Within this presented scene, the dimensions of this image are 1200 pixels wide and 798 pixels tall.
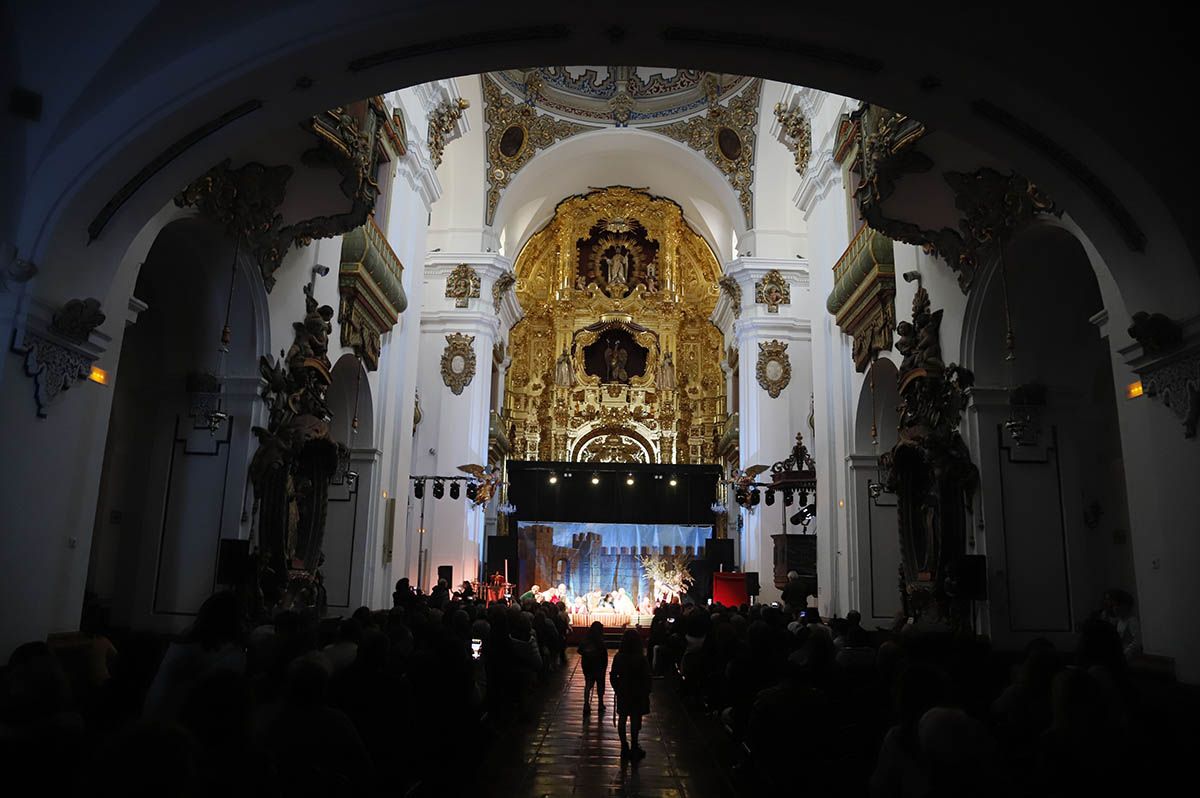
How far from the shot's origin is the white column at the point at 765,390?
19812 mm

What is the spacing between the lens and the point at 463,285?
845 inches

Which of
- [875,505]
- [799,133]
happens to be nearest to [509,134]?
[799,133]

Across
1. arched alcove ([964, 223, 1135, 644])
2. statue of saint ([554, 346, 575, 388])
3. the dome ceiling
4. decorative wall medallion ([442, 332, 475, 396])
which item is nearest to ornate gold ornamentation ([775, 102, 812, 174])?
arched alcove ([964, 223, 1135, 644])

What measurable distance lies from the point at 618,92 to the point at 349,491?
44.6 ft

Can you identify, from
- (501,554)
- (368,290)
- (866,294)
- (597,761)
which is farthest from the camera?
(501,554)

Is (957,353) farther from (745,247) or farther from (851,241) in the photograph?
(745,247)

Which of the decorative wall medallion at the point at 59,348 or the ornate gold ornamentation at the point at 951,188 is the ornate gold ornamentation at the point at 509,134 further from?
the decorative wall medallion at the point at 59,348

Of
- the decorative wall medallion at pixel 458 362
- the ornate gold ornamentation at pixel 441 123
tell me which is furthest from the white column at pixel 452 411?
the ornate gold ornamentation at pixel 441 123

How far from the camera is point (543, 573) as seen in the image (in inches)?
965

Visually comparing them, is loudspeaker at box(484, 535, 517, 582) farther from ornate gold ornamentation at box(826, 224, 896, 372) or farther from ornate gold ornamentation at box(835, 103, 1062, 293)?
ornate gold ornamentation at box(835, 103, 1062, 293)

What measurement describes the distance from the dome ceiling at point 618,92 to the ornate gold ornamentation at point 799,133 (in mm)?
6826

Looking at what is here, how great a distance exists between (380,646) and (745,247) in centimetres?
1833

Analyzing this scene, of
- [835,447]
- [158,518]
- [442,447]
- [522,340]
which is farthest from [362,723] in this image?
[522,340]

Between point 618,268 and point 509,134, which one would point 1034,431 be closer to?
point 509,134
